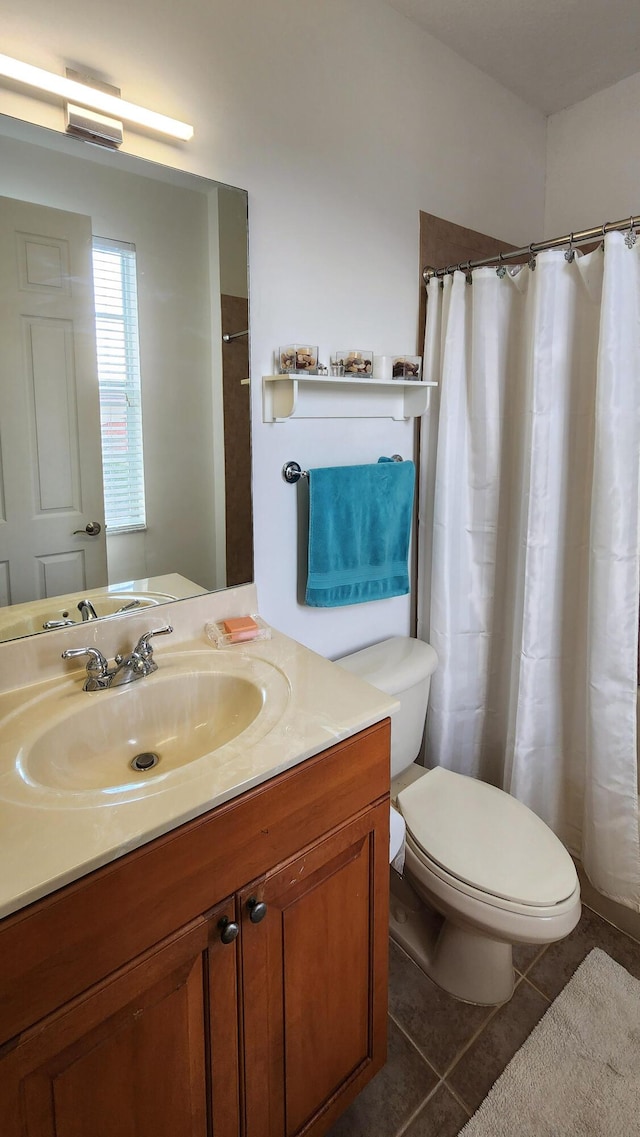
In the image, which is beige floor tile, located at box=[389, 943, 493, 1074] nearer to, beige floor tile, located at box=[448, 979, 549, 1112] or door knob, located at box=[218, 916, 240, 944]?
beige floor tile, located at box=[448, 979, 549, 1112]

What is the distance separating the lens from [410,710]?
1.63 m

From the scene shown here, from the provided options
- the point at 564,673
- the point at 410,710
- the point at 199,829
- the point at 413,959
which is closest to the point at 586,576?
the point at 564,673

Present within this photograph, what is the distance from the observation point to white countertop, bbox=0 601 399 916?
68 centimetres

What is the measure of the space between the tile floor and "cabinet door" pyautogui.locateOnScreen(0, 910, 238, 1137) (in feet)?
1.82

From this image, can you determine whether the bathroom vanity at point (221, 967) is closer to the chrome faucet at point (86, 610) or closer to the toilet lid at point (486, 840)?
the chrome faucet at point (86, 610)

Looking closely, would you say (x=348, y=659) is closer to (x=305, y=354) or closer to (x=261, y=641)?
(x=261, y=641)

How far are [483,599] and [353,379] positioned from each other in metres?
0.83

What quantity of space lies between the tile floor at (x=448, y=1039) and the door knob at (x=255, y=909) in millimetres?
725

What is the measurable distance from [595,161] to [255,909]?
2.45 metres

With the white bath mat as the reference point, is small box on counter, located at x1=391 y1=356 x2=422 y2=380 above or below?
above

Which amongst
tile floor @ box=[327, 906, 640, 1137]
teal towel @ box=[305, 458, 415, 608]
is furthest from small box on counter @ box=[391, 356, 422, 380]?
tile floor @ box=[327, 906, 640, 1137]

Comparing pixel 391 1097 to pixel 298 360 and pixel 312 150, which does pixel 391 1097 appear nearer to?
pixel 298 360

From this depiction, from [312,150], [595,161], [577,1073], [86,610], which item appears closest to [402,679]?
[86,610]

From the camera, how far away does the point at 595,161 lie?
200 cm
